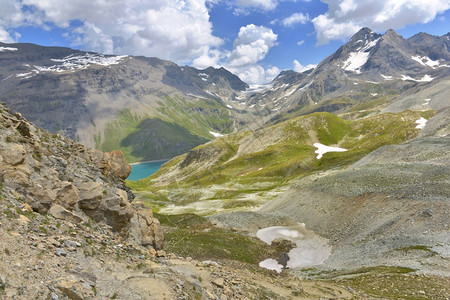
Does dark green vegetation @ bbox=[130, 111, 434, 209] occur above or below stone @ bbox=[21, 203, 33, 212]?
above

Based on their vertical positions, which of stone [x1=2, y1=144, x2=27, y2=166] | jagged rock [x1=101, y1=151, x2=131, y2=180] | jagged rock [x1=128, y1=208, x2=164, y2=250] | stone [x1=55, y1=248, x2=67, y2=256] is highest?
jagged rock [x1=101, y1=151, x2=131, y2=180]

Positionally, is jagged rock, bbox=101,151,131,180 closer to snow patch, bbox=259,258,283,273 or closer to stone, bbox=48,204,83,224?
stone, bbox=48,204,83,224

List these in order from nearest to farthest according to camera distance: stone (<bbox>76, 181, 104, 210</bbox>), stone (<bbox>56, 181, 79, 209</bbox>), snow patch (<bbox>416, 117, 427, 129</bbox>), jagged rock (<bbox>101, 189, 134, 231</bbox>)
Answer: stone (<bbox>56, 181, 79, 209</bbox>) → stone (<bbox>76, 181, 104, 210</bbox>) → jagged rock (<bbox>101, 189, 134, 231</bbox>) → snow patch (<bbox>416, 117, 427, 129</bbox>)

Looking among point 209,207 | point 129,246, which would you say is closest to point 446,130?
point 209,207

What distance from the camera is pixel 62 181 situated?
23.3 meters

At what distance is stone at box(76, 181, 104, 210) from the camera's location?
23.6m

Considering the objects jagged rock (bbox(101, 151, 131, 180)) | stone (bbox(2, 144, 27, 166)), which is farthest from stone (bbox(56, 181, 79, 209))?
jagged rock (bbox(101, 151, 131, 180))

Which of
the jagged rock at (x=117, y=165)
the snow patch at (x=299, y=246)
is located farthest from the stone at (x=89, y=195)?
the snow patch at (x=299, y=246)

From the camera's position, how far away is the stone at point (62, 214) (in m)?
19.2

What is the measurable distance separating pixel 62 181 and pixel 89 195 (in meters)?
2.43

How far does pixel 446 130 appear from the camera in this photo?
12462cm

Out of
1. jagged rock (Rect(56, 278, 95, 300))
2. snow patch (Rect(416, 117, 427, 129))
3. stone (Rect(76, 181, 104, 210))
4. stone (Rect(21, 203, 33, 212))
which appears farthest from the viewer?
snow patch (Rect(416, 117, 427, 129))

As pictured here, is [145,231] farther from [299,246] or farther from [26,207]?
[299,246]

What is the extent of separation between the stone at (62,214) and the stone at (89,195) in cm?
297
